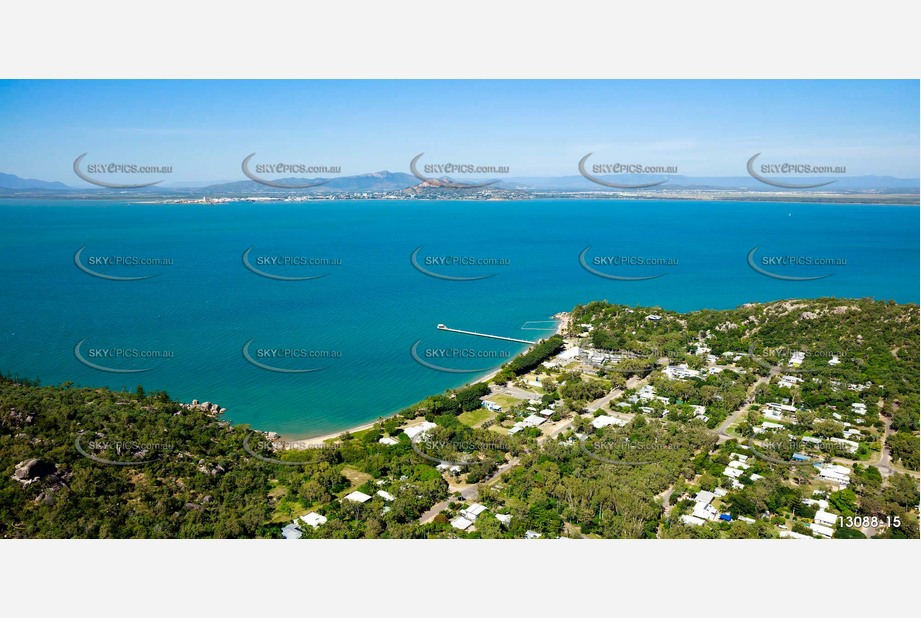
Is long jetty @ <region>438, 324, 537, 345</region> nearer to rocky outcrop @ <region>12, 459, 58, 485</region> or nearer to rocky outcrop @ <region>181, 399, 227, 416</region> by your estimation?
rocky outcrop @ <region>181, 399, 227, 416</region>

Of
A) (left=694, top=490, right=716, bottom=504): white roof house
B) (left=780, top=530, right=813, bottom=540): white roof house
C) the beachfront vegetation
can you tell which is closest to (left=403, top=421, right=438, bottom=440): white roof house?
the beachfront vegetation

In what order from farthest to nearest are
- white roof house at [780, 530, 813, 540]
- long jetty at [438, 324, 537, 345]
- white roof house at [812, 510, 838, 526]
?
long jetty at [438, 324, 537, 345] < white roof house at [812, 510, 838, 526] < white roof house at [780, 530, 813, 540]

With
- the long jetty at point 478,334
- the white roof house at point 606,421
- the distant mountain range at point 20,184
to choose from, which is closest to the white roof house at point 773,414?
the white roof house at point 606,421

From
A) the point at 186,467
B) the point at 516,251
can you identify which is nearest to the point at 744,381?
the point at 186,467

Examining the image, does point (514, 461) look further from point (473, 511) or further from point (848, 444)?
point (848, 444)

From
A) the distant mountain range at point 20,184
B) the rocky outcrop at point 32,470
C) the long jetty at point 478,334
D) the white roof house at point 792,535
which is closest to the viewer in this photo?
the white roof house at point 792,535

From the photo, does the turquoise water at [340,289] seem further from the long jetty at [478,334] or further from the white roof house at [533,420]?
the white roof house at [533,420]
